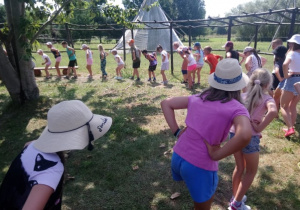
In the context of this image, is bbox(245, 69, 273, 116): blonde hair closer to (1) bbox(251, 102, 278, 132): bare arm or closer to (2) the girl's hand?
(1) bbox(251, 102, 278, 132): bare arm

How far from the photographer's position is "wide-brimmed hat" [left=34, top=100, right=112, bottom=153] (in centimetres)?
149

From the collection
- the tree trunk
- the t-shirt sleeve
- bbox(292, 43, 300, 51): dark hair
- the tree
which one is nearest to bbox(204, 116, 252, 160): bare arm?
the t-shirt sleeve

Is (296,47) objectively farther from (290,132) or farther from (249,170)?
(249,170)

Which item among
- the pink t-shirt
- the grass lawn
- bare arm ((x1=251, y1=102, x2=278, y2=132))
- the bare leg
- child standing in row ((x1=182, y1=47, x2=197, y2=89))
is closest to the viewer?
the pink t-shirt

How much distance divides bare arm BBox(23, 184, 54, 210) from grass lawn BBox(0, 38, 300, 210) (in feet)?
6.39

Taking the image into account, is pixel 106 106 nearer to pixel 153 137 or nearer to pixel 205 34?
pixel 153 137

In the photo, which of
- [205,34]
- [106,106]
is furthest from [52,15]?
[205,34]

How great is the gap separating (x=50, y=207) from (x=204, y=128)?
122 cm

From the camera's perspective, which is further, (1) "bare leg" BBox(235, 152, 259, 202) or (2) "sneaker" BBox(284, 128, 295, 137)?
(2) "sneaker" BBox(284, 128, 295, 137)

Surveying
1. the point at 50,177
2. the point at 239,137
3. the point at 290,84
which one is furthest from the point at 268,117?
the point at 290,84

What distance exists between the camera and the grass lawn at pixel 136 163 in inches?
124

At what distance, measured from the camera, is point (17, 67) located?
643cm

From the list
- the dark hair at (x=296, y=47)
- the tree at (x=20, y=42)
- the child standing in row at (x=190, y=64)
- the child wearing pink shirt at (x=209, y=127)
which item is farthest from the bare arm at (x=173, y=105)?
the child standing in row at (x=190, y=64)

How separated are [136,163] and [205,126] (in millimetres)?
2364
